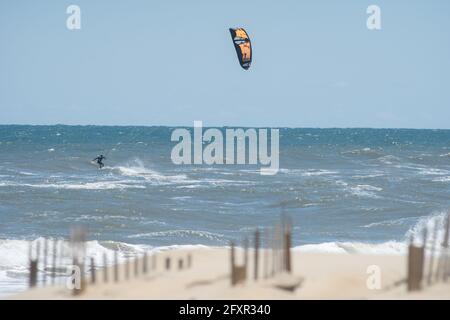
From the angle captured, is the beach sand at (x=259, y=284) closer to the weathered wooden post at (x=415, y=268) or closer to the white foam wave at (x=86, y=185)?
the weathered wooden post at (x=415, y=268)

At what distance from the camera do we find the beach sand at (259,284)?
11.6 m

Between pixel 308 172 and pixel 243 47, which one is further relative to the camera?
pixel 308 172

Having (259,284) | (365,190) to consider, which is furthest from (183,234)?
(365,190)

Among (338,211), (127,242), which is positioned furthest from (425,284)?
(338,211)

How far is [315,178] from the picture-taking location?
45375mm

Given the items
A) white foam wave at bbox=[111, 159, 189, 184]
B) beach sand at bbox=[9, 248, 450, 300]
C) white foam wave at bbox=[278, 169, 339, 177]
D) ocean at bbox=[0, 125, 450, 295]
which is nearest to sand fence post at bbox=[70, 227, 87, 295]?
beach sand at bbox=[9, 248, 450, 300]

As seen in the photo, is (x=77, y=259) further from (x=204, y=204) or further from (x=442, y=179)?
(x=442, y=179)

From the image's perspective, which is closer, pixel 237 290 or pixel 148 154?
pixel 237 290

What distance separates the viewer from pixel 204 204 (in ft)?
111

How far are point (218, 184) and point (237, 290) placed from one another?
30000mm

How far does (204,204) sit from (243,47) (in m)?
8.61

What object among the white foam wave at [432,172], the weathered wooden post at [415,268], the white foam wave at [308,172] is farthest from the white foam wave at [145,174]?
the weathered wooden post at [415,268]
